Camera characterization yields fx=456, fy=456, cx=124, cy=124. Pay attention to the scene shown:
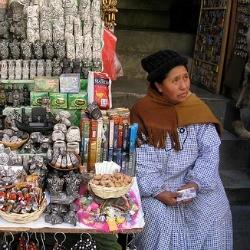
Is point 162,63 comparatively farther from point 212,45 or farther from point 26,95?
point 212,45

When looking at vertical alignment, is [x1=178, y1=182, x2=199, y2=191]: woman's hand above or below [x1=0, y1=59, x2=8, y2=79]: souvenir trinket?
below

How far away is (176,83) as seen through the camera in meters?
2.67

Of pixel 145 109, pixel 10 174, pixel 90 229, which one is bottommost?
pixel 90 229

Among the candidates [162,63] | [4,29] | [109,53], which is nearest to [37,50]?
[4,29]

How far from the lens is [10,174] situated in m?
2.35

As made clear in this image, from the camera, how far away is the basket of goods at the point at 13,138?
103 inches

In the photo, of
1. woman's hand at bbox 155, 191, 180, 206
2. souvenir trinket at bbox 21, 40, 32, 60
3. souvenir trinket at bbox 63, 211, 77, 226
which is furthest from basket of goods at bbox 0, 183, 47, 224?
souvenir trinket at bbox 21, 40, 32, 60

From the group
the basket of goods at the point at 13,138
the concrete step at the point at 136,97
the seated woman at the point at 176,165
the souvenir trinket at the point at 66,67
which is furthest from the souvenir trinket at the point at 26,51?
the concrete step at the point at 136,97

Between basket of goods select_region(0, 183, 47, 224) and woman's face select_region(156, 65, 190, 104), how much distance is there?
0.96 meters

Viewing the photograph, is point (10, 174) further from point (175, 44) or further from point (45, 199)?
point (175, 44)

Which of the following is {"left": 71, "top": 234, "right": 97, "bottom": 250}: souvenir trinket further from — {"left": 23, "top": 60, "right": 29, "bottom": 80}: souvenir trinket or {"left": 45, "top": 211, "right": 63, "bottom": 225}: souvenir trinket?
{"left": 23, "top": 60, "right": 29, "bottom": 80}: souvenir trinket

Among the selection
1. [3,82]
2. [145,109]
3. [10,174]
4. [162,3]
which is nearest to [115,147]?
[145,109]

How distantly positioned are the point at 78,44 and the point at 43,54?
252mm

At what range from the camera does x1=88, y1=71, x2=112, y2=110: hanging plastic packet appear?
2945mm
